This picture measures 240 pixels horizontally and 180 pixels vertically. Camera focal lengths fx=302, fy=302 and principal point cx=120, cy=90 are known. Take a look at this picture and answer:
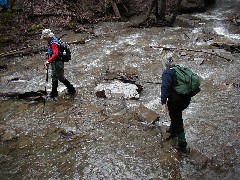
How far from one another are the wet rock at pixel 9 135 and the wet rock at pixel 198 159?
4441 mm

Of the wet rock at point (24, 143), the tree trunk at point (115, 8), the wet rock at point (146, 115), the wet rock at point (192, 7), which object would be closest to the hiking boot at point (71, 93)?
the wet rock at point (146, 115)

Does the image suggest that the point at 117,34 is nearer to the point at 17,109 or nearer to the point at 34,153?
the point at 17,109

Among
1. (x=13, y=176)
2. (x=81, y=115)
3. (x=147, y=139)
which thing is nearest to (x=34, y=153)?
(x=13, y=176)

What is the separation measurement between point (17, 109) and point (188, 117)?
200 inches

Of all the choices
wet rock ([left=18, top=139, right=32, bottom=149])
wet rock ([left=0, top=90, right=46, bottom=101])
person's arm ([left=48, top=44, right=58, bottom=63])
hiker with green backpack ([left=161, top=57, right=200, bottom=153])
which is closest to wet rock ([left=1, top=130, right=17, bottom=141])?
wet rock ([left=18, top=139, right=32, bottom=149])

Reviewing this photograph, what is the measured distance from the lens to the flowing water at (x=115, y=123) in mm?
6551

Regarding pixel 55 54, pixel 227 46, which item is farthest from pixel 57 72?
pixel 227 46

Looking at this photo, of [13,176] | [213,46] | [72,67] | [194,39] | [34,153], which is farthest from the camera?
[194,39]

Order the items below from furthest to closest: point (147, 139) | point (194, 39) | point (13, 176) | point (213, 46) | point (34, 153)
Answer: point (194, 39) → point (213, 46) → point (147, 139) → point (34, 153) → point (13, 176)

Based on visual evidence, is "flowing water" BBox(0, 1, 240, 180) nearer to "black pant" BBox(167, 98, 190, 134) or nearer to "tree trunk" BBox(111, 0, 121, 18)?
"black pant" BBox(167, 98, 190, 134)

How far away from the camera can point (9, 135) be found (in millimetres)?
7762

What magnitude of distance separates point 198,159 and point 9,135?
4714mm

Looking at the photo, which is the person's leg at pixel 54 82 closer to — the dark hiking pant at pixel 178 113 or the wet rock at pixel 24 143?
the wet rock at pixel 24 143

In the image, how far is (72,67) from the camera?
12.4 metres
